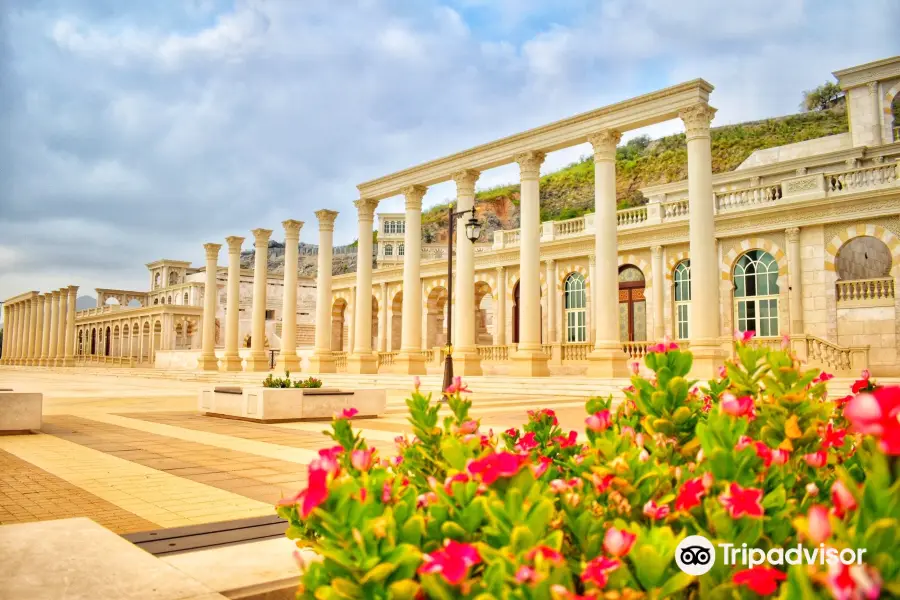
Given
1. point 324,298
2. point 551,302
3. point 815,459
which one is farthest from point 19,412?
point 551,302

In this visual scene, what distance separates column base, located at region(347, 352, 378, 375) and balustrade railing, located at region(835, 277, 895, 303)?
860 inches

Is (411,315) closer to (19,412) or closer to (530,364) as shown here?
(530,364)

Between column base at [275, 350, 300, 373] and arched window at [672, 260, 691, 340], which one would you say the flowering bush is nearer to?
arched window at [672, 260, 691, 340]

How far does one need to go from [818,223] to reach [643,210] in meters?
8.80

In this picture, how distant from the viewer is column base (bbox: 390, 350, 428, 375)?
32.1 meters

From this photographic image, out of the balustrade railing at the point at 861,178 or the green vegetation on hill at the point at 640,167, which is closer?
the balustrade railing at the point at 861,178

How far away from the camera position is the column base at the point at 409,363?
32.1m

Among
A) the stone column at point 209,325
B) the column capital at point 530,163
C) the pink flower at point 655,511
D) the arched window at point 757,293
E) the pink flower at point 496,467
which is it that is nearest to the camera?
the pink flower at point 496,467

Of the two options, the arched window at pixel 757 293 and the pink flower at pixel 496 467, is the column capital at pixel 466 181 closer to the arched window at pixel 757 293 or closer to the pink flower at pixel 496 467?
the arched window at pixel 757 293

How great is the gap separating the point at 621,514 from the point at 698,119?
23.0m

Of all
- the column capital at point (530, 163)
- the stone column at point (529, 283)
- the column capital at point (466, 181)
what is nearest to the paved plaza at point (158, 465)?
the stone column at point (529, 283)

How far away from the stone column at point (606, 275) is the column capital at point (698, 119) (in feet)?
9.45

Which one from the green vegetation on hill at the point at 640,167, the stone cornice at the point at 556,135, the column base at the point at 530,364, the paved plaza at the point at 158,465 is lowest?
the paved plaza at the point at 158,465

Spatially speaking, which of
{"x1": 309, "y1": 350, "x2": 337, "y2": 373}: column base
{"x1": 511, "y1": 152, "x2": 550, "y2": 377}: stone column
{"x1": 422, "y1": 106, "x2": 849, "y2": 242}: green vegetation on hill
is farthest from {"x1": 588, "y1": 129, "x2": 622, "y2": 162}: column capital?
{"x1": 422, "y1": 106, "x2": 849, "y2": 242}: green vegetation on hill
